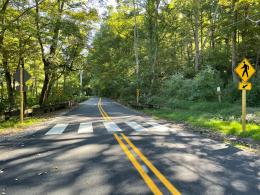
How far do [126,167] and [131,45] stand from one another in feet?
136

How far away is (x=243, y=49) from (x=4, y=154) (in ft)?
94.8

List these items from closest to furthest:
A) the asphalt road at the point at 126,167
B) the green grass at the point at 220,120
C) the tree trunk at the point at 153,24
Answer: the asphalt road at the point at 126,167, the green grass at the point at 220,120, the tree trunk at the point at 153,24

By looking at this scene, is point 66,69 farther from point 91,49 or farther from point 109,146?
point 109,146

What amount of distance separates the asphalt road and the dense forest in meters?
10.5

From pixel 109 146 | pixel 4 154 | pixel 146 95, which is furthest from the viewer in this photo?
pixel 146 95

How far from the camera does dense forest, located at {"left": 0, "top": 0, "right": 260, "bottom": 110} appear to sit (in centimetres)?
1970

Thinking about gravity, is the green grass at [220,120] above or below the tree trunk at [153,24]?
below

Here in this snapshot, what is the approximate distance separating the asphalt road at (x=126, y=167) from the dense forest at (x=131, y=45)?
10460 millimetres

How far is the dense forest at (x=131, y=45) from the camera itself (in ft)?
64.6

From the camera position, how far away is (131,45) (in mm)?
46906

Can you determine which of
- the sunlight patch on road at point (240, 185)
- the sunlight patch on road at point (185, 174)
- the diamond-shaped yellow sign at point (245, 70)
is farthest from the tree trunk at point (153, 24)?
the sunlight patch on road at point (240, 185)

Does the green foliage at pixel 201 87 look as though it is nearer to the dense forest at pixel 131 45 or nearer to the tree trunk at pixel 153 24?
the dense forest at pixel 131 45

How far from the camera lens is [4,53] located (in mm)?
17875

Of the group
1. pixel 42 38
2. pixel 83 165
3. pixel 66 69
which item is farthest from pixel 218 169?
pixel 66 69
